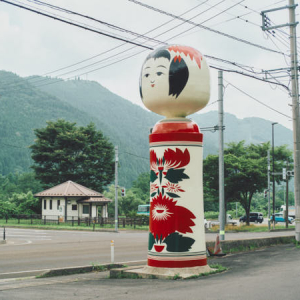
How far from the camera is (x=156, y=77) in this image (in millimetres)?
12250

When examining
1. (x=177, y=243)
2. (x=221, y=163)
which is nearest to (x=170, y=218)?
(x=177, y=243)

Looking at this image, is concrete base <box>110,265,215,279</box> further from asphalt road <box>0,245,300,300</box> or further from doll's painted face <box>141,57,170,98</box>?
doll's painted face <box>141,57,170,98</box>

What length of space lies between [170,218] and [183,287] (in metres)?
2.11

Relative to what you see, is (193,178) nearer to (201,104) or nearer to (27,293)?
(201,104)

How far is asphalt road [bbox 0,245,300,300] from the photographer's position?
9.23 metres

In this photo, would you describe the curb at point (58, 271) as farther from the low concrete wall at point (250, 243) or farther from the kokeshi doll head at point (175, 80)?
the kokeshi doll head at point (175, 80)

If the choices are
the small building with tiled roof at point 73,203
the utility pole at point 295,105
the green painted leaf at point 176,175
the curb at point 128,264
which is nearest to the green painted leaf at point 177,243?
the green painted leaf at point 176,175

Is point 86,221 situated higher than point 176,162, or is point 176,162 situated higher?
point 176,162

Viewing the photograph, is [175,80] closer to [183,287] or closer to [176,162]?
[176,162]

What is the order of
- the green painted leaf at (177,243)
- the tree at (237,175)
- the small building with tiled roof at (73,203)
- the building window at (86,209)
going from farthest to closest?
the building window at (86,209)
the small building with tiled roof at (73,203)
the tree at (237,175)
the green painted leaf at (177,243)

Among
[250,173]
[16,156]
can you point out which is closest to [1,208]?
[250,173]

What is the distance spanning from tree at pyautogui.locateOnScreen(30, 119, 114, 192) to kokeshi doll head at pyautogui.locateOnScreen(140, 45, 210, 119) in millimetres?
60535

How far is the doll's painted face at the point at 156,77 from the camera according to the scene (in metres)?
12.1

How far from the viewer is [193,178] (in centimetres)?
1211
